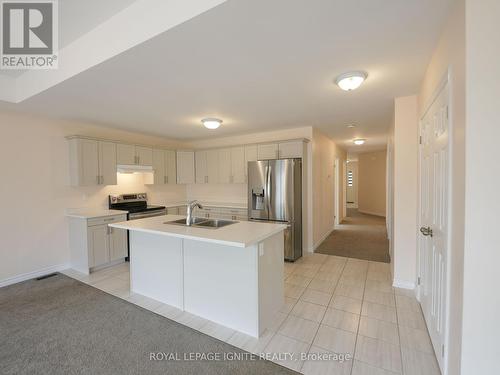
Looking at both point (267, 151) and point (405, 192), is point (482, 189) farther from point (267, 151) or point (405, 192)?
point (267, 151)

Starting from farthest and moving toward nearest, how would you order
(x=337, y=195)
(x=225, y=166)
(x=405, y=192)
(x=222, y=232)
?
(x=337, y=195), (x=225, y=166), (x=405, y=192), (x=222, y=232)

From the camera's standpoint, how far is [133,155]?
454 cm

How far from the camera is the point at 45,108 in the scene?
3227 millimetres

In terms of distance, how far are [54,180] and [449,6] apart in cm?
505

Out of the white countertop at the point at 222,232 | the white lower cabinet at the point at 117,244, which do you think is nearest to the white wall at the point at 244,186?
the white countertop at the point at 222,232

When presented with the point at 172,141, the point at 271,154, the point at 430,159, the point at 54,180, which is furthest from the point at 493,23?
the point at 172,141

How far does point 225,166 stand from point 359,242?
11.6 ft

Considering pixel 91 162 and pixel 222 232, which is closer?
pixel 222 232

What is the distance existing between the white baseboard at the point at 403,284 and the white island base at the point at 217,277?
165 cm

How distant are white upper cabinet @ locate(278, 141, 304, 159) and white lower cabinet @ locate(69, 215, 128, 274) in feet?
10.1

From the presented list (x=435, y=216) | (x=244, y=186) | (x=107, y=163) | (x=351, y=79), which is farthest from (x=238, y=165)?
(x=435, y=216)

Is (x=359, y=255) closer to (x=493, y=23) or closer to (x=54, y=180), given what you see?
(x=493, y=23)

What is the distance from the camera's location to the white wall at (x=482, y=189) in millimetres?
1152

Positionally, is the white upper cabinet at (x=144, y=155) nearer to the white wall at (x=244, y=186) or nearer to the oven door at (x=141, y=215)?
the oven door at (x=141, y=215)
